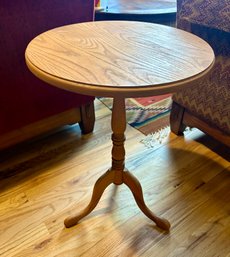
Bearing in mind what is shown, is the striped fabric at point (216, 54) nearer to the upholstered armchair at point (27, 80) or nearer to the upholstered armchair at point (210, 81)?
the upholstered armchair at point (210, 81)

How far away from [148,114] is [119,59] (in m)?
1.00

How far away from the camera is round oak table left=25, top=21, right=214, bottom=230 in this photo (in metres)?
0.69

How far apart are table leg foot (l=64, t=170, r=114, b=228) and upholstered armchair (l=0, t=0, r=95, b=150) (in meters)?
0.49

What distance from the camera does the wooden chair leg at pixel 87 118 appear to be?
5.05ft

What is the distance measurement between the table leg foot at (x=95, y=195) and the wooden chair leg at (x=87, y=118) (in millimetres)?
549

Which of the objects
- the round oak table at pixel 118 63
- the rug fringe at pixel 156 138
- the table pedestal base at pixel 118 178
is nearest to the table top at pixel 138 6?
the round oak table at pixel 118 63

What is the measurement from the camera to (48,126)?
56.9 inches

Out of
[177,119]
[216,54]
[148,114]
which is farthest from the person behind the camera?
[148,114]

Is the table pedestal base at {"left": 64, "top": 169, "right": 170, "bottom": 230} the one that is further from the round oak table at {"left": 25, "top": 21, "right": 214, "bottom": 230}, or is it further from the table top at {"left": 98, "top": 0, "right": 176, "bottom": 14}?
the table top at {"left": 98, "top": 0, "right": 176, "bottom": 14}

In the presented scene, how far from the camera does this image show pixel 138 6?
1.67 meters

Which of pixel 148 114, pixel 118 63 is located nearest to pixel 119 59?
pixel 118 63

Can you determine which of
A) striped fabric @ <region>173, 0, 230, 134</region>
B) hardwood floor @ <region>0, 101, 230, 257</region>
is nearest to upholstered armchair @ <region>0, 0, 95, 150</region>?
hardwood floor @ <region>0, 101, 230, 257</region>

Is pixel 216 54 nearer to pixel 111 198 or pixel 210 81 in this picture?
pixel 210 81

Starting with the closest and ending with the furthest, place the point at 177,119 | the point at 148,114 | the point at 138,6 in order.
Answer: the point at 177,119 → the point at 138,6 → the point at 148,114
